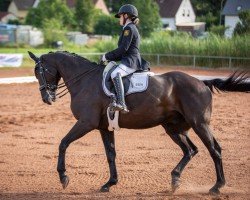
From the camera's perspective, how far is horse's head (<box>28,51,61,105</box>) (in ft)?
28.8

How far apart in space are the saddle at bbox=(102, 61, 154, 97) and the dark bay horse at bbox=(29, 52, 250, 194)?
8 centimetres

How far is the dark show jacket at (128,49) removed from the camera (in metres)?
8.34

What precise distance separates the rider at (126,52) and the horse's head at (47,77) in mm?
891

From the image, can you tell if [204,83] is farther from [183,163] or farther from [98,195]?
[98,195]

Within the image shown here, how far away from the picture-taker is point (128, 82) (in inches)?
331

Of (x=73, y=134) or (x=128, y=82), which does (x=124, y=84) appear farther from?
(x=73, y=134)

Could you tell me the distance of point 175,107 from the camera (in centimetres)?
851

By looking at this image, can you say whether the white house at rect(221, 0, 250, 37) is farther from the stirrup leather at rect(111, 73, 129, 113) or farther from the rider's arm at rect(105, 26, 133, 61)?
the stirrup leather at rect(111, 73, 129, 113)

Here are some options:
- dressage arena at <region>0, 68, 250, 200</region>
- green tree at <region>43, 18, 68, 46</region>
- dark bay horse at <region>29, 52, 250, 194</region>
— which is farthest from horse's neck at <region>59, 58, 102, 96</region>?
green tree at <region>43, 18, 68, 46</region>

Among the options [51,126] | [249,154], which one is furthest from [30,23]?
[249,154]

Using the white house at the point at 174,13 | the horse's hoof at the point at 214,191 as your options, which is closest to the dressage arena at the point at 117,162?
the horse's hoof at the point at 214,191

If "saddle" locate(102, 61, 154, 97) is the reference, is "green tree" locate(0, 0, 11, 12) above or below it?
below

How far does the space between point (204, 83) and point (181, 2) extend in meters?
64.4

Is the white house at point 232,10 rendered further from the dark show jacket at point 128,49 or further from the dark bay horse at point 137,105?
the dark show jacket at point 128,49
